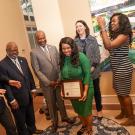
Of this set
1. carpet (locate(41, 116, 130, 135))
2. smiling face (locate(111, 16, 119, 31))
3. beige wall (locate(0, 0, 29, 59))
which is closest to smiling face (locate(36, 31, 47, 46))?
smiling face (locate(111, 16, 119, 31))

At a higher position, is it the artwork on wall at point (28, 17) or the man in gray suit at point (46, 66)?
the artwork on wall at point (28, 17)

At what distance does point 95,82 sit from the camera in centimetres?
351

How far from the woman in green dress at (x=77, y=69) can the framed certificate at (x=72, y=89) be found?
5 cm

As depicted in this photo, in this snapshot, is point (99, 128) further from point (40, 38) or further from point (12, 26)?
point (12, 26)

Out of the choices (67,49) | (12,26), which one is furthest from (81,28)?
(12,26)

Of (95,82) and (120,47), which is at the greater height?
(120,47)

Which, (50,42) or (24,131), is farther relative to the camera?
(50,42)

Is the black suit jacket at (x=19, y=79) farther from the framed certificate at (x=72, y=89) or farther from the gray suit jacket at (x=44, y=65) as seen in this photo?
the framed certificate at (x=72, y=89)

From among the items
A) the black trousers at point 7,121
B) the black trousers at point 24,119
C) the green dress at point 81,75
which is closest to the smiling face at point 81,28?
the green dress at point 81,75

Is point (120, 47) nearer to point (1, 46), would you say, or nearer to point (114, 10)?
point (114, 10)

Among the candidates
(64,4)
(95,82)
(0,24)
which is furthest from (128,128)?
(0,24)

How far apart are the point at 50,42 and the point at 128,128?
1.74m

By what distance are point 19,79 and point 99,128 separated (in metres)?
1.29

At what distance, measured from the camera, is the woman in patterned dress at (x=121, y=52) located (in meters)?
2.88
